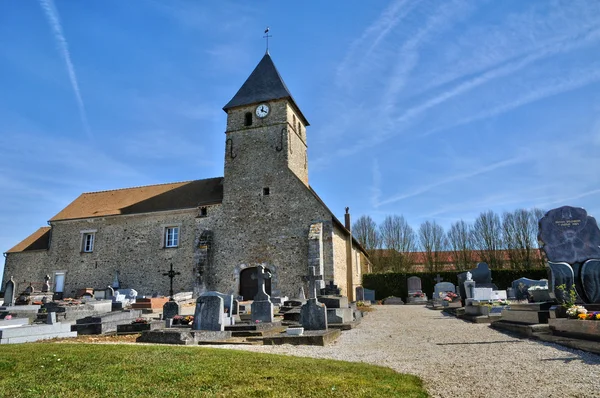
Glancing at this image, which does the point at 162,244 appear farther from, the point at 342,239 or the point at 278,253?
the point at 342,239

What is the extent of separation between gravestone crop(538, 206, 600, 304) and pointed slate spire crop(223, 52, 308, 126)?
48.6ft

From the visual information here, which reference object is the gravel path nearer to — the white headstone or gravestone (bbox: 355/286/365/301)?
the white headstone

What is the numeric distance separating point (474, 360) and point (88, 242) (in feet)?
76.3

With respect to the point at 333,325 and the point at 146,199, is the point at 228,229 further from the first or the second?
the point at 333,325

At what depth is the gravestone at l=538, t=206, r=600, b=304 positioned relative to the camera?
359 inches

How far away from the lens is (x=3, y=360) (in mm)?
5164

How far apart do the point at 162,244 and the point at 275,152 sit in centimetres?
803

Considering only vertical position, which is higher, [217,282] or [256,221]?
[256,221]

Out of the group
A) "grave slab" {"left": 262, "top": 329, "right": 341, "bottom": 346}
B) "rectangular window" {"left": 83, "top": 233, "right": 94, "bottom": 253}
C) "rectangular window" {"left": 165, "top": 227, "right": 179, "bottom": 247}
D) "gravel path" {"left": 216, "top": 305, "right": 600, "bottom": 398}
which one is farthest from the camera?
"rectangular window" {"left": 83, "top": 233, "right": 94, "bottom": 253}

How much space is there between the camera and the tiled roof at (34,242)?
80.5 feet

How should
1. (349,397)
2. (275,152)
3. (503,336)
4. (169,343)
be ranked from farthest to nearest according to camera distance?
(275,152), (503,336), (169,343), (349,397)

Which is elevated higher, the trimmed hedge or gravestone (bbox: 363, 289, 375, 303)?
the trimmed hedge

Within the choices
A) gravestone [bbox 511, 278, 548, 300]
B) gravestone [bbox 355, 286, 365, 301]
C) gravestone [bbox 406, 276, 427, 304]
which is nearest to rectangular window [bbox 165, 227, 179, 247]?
gravestone [bbox 355, 286, 365, 301]

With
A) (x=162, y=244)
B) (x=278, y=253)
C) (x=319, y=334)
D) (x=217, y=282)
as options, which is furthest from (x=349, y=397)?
(x=162, y=244)
